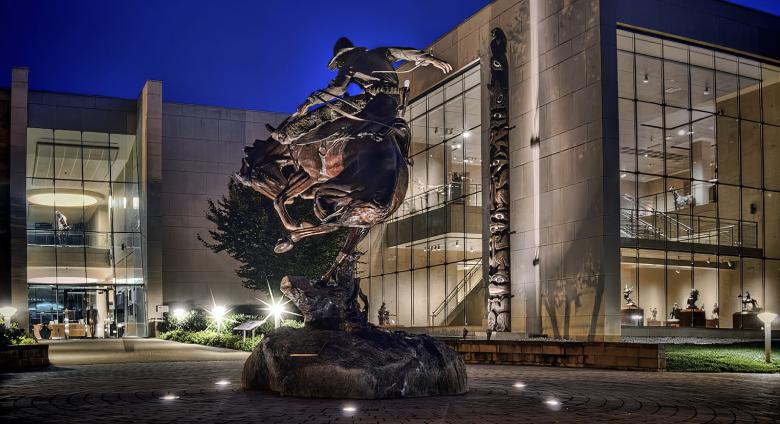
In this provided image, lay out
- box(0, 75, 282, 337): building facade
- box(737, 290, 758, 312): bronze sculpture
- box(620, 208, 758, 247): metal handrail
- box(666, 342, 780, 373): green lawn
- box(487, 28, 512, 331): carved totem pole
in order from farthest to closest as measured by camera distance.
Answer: box(0, 75, 282, 337): building facade
box(620, 208, 758, 247): metal handrail
box(737, 290, 758, 312): bronze sculpture
box(487, 28, 512, 331): carved totem pole
box(666, 342, 780, 373): green lawn

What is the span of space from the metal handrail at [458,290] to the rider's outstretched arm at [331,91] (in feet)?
81.2

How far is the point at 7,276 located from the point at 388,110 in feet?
116

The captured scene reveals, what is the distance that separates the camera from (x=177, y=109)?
4706 cm

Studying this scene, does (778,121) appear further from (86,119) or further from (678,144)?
(86,119)

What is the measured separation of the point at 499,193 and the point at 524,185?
3.17 feet

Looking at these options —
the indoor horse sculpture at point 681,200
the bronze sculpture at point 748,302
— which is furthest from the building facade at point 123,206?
the bronze sculpture at point 748,302

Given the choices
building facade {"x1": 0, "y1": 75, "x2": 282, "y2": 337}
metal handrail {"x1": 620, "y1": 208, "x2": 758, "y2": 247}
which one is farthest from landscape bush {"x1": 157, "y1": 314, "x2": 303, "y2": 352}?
metal handrail {"x1": 620, "y1": 208, "x2": 758, "y2": 247}

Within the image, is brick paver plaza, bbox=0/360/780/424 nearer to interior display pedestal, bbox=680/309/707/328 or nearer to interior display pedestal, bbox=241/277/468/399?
interior display pedestal, bbox=241/277/468/399

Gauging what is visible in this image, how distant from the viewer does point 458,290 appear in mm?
37375

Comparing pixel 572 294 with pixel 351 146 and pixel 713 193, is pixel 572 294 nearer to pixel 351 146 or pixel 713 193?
pixel 713 193

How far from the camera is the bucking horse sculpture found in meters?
11.6

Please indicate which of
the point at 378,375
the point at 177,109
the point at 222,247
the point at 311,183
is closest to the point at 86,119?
the point at 177,109

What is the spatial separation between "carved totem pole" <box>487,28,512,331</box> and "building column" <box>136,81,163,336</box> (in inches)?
894

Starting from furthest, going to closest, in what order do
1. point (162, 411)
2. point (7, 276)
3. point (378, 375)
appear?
1. point (7, 276)
2. point (378, 375)
3. point (162, 411)
